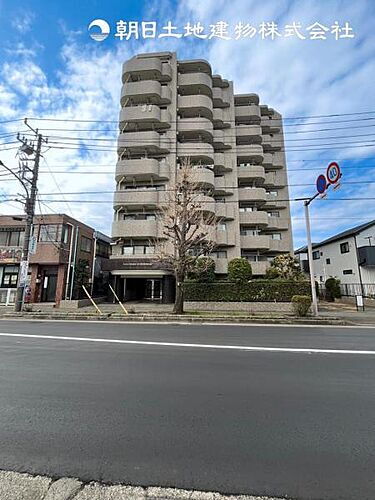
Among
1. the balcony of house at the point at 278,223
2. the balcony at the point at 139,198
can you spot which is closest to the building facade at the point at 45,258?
the balcony at the point at 139,198

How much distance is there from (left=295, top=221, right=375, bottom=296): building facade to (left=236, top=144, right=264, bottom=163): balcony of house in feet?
41.8

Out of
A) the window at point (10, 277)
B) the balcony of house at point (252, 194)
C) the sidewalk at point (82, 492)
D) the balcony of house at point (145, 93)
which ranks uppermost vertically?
the balcony of house at point (145, 93)

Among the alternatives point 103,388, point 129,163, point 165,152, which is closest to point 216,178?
point 165,152

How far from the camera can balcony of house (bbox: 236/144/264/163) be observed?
30.6 m

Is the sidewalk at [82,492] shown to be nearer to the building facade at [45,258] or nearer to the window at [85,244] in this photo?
the building facade at [45,258]

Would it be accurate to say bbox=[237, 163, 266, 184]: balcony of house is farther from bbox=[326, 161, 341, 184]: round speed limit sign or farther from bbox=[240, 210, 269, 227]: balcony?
bbox=[326, 161, 341, 184]: round speed limit sign

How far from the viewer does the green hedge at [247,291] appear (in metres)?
18.8

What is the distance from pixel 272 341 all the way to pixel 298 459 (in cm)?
578

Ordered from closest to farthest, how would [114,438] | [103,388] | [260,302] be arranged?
[114,438], [103,388], [260,302]

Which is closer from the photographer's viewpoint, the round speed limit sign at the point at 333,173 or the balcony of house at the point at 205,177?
the round speed limit sign at the point at 333,173

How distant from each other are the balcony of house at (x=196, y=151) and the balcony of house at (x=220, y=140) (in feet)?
8.25

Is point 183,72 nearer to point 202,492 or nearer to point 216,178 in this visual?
point 216,178

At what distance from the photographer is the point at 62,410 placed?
3.37m

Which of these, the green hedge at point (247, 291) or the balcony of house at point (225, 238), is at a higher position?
the balcony of house at point (225, 238)
